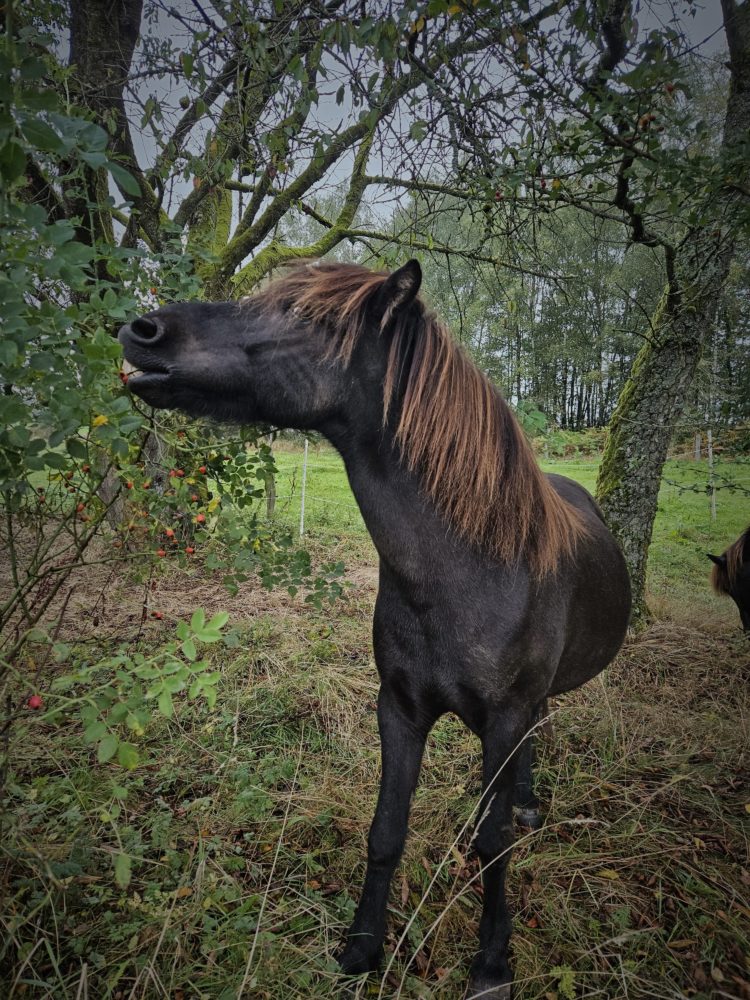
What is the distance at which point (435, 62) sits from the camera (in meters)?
2.91

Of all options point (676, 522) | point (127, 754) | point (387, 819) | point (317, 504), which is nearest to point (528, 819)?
point (387, 819)

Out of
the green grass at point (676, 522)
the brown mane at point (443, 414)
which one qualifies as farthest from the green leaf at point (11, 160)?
the green grass at point (676, 522)

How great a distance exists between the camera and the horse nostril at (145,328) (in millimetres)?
1578

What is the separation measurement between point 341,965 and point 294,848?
0.57 meters

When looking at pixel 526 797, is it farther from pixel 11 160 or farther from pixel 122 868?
pixel 11 160

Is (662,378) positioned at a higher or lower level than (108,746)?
higher

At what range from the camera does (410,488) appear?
1.83 meters

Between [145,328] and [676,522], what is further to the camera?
[676,522]

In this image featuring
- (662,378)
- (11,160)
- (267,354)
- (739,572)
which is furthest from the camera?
(739,572)

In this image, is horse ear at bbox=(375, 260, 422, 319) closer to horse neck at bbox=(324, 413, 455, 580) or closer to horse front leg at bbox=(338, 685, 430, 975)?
horse neck at bbox=(324, 413, 455, 580)

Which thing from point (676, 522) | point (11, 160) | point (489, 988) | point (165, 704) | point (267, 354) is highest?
point (11, 160)

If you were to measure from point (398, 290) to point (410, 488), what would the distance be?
0.70 meters

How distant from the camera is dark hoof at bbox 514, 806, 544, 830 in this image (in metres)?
2.85

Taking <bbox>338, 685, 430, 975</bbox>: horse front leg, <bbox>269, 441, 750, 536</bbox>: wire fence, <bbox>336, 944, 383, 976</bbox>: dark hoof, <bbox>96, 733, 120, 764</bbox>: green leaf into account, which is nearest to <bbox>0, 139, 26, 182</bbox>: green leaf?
<bbox>96, 733, 120, 764</bbox>: green leaf
